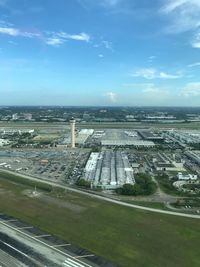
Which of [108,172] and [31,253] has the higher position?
[108,172]

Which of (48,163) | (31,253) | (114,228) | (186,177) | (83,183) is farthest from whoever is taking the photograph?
(48,163)

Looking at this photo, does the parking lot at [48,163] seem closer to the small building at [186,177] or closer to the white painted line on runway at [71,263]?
the small building at [186,177]

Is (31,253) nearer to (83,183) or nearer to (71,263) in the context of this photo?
(71,263)

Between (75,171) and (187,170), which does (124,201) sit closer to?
(75,171)

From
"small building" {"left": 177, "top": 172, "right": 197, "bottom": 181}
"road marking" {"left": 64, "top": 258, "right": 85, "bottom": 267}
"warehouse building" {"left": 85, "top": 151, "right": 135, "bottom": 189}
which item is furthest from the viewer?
"small building" {"left": 177, "top": 172, "right": 197, "bottom": 181}

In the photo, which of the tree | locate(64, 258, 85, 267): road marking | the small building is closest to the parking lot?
the tree

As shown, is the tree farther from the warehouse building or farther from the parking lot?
the parking lot

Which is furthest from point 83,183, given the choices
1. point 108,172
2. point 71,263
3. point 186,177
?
point 71,263

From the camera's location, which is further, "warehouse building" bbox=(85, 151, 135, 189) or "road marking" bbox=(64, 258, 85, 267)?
"warehouse building" bbox=(85, 151, 135, 189)
